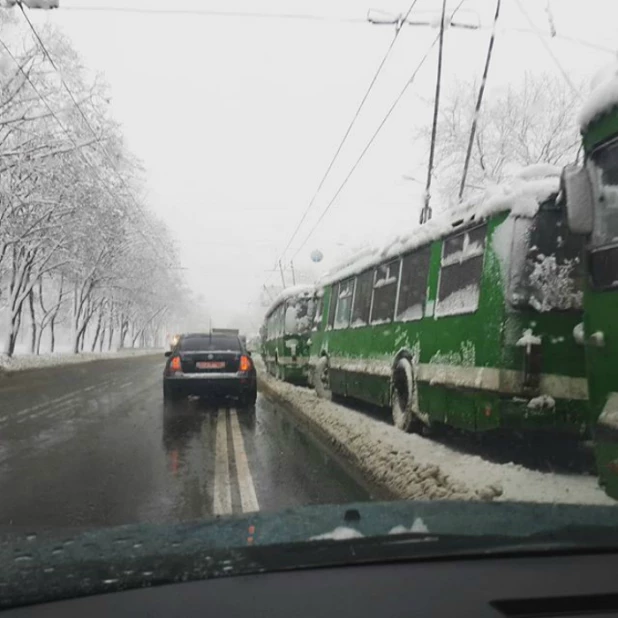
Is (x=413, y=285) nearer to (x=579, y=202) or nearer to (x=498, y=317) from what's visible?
(x=498, y=317)

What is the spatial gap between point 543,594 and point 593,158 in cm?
351

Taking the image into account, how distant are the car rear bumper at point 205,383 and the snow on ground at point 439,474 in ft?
17.2

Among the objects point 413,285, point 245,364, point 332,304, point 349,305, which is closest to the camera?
point 413,285

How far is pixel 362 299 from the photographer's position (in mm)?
12445

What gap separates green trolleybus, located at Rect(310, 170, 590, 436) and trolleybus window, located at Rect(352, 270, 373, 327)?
2317 mm

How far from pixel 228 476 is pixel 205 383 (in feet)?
25.3

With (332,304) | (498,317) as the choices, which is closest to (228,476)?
(498,317)

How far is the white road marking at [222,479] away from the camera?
19.9 ft

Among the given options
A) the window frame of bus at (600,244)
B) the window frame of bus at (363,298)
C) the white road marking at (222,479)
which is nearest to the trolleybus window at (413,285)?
the window frame of bus at (363,298)

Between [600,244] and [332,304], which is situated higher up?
[332,304]

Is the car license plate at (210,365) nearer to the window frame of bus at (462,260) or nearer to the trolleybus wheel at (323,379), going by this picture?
the trolleybus wheel at (323,379)

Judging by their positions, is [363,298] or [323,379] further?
[323,379]

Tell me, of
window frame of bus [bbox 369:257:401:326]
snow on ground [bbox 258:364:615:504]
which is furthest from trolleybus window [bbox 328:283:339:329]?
snow on ground [bbox 258:364:615:504]

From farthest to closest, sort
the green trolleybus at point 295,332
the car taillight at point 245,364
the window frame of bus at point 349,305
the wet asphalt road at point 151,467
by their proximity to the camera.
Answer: the green trolleybus at point 295,332
the car taillight at point 245,364
the window frame of bus at point 349,305
the wet asphalt road at point 151,467
